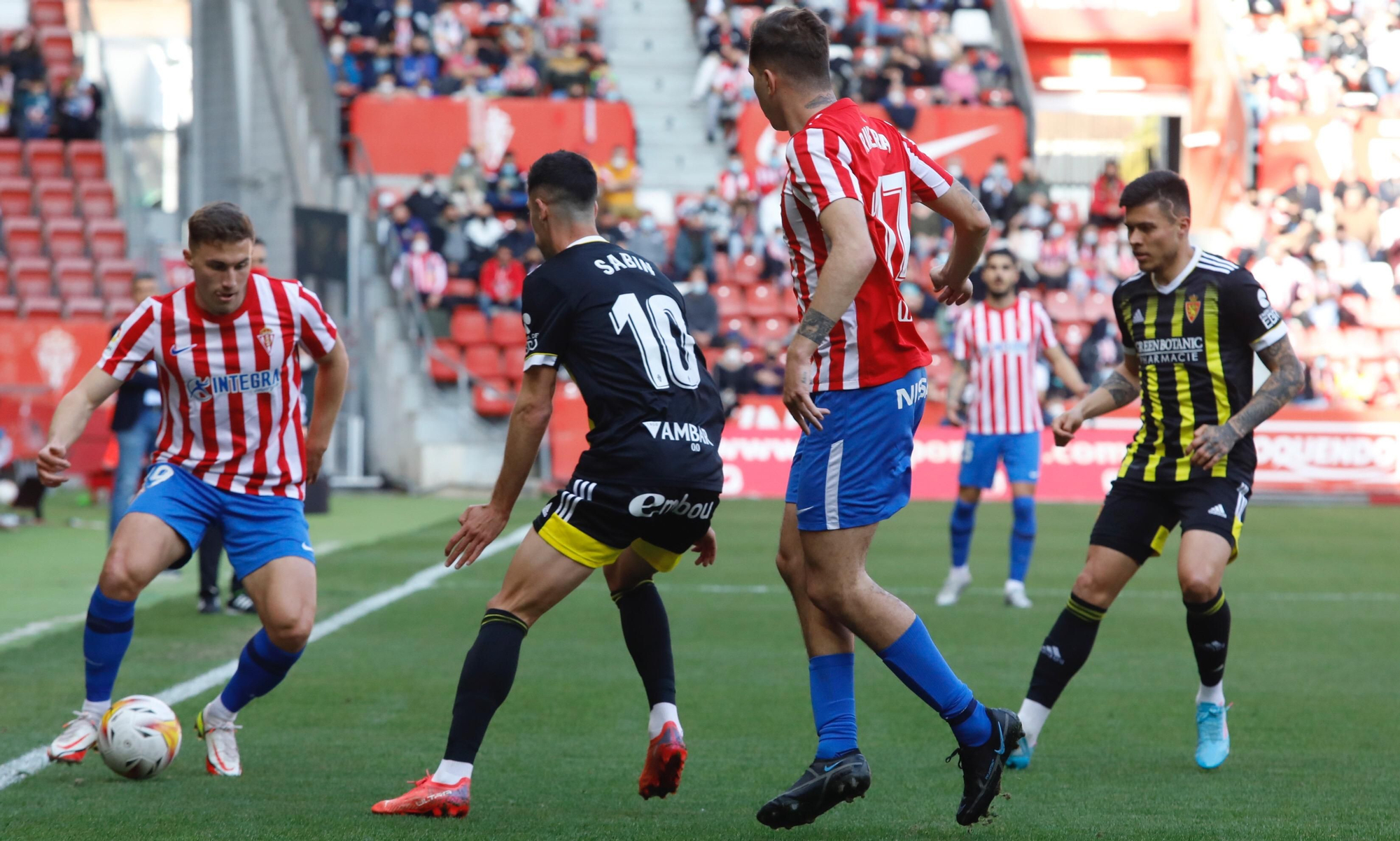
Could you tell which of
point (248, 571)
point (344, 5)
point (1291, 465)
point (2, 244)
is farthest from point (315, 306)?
point (344, 5)

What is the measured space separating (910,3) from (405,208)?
1104cm

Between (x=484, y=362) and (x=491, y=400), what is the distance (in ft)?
2.74

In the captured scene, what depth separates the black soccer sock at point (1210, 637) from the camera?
5.62 metres

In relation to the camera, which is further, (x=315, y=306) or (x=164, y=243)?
(x=164, y=243)

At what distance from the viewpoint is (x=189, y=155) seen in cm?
2225

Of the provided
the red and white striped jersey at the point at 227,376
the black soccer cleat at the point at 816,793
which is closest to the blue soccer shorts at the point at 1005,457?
the red and white striped jersey at the point at 227,376

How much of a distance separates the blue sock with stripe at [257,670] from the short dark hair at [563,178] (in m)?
1.80

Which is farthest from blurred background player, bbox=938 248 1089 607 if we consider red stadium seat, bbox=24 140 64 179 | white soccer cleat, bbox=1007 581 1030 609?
red stadium seat, bbox=24 140 64 179

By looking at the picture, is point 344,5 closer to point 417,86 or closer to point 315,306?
point 417,86

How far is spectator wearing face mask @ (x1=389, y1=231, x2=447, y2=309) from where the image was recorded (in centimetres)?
2192

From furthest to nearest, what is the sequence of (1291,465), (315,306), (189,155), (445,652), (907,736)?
(189,155) → (1291,465) → (445,652) → (907,736) → (315,306)

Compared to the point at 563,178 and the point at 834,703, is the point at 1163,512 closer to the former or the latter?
the point at 834,703

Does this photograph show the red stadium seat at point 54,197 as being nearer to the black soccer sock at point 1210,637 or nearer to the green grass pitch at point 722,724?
the green grass pitch at point 722,724

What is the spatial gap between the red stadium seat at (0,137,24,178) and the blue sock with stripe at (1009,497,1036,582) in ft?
62.0
